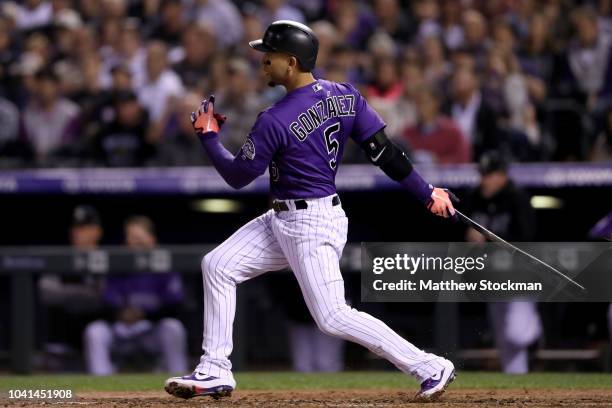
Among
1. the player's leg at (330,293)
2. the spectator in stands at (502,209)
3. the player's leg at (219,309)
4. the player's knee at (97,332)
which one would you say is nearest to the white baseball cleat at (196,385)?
the player's leg at (219,309)

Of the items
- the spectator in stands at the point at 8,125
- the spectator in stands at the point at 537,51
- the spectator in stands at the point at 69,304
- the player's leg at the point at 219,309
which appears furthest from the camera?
the spectator in stands at the point at 537,51

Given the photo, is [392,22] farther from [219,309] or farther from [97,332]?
[219,309]

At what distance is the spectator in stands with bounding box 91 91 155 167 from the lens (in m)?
9.59

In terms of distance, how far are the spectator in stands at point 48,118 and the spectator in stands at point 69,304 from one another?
132 cm

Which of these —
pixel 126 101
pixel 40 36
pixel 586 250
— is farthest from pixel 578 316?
pixel 40 36

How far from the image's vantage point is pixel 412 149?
9359 mm

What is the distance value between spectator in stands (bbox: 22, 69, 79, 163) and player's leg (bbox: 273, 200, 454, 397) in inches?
203

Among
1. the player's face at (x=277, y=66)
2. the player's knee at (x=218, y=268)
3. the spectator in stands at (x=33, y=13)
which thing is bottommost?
the player's knee at (x=218, y=268)

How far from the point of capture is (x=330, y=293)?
5.32 m

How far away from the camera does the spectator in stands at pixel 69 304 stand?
28.5ft

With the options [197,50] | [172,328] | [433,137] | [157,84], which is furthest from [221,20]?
[172,328]

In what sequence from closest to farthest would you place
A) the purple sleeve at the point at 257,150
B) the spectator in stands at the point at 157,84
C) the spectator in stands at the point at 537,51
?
1. the purple sleeve at the point at 257,150
2. the spectator in stands at the point at 537,51
3. the spectator in stands at the point at 157,84

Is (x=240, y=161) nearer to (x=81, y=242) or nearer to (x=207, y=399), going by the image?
(x=207, y=399)

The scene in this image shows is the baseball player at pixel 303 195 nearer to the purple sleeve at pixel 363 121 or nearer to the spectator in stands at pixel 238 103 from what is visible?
the purple sleeve at pixel 363 121
